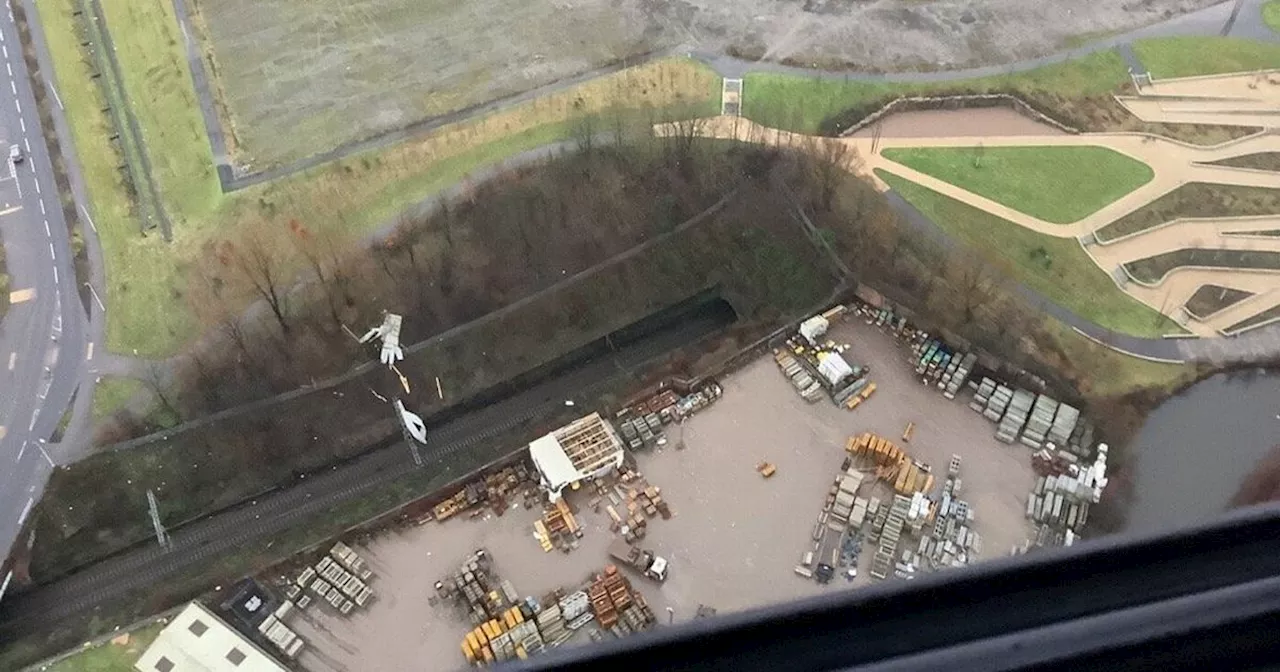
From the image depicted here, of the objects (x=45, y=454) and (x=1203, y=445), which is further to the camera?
(x=1203, y=445)

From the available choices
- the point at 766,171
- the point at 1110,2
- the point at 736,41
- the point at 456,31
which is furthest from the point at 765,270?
the point at 1110,2

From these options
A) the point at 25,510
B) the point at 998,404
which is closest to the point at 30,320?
the point at 25,510

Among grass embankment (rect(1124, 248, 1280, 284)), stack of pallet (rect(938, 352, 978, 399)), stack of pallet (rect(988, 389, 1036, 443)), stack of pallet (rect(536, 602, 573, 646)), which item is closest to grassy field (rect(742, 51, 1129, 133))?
grass embankment (rect(1124, 248, 1280, 284))

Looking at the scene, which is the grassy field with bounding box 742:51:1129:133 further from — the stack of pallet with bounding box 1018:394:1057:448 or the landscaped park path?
the stack of pallet with bounding box 1018:394:1057:448

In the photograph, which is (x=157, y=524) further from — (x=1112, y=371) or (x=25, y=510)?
(x=1112, y=371)

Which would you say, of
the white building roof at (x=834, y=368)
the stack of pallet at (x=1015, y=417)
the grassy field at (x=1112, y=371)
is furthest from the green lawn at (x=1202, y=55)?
the white building roof at (x=834, y=368)

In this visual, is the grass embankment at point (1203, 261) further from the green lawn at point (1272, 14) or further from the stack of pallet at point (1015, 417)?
the green lawn at point (1272, 14)
